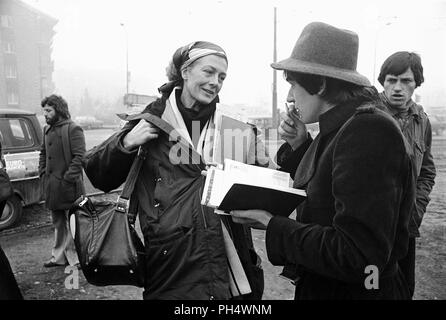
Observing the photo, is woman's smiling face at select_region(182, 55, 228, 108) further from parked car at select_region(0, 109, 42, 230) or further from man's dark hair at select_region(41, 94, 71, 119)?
parked car at select_region(0, 109, 42, 230)

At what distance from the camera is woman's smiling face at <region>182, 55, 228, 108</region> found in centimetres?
187

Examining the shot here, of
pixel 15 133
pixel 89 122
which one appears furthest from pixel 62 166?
pixel 89 122

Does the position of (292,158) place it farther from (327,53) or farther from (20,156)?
(20,156)

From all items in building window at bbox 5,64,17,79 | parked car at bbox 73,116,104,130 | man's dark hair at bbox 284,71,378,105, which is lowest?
parked car at bbox 73,116,104,130

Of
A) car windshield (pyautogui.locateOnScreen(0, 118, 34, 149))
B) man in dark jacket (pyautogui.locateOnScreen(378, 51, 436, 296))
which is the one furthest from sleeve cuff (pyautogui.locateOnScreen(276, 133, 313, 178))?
car windshield (pyautogui.locateOnScreen(0, 118, 34, 149))

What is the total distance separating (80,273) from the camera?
380 centimetres

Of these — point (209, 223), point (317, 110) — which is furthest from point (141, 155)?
point (317, 110)

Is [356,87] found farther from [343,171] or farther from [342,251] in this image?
[342,251]

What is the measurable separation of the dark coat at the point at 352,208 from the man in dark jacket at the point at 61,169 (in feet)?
10.9

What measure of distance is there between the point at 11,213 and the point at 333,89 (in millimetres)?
5271

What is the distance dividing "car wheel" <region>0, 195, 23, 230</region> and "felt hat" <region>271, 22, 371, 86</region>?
5.10m

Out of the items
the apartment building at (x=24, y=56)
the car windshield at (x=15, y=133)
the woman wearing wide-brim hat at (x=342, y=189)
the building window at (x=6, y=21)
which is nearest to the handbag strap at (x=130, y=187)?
the woman wearing wide-brim hat at (x=342, y=189)

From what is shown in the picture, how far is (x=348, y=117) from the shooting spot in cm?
124

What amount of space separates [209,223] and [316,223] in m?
0.57
